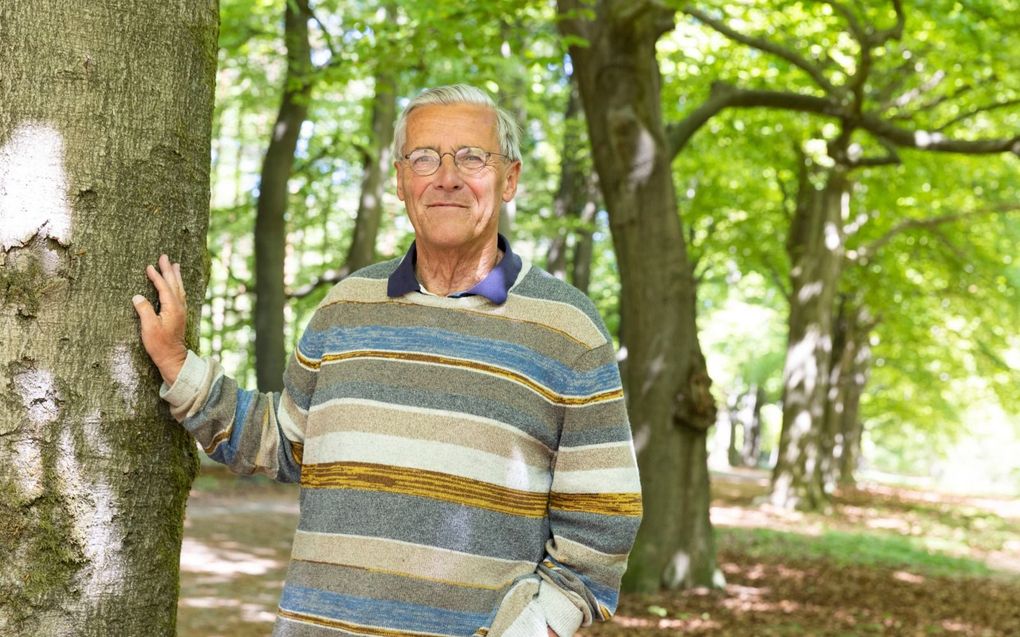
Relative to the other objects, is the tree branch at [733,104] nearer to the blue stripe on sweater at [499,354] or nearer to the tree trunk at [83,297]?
the blue stripe on sweater at [499,354]

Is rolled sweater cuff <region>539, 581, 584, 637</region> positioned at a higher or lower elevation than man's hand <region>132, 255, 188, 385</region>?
lower

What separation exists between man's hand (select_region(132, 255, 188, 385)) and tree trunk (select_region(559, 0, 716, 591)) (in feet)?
25.3

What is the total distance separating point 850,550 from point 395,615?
14.5 metres

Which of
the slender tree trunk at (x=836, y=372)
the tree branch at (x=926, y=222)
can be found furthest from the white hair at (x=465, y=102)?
the slender tree trunk at (x=836, y=372)

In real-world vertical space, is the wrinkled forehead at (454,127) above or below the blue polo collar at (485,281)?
above

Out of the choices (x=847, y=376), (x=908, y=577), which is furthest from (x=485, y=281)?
(x=847, y=376)

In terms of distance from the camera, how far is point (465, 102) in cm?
263

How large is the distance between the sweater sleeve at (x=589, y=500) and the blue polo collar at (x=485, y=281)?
24 centimetres

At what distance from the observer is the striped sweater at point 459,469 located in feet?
7.84

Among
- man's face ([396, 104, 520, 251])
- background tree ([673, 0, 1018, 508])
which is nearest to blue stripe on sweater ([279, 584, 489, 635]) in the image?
man's face ([396, 104, 520, 251])

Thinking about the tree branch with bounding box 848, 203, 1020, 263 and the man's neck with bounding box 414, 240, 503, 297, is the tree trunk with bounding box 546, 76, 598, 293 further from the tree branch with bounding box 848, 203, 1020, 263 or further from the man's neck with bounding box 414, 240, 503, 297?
the man's neck with bounding box 414, 240, 503, 297

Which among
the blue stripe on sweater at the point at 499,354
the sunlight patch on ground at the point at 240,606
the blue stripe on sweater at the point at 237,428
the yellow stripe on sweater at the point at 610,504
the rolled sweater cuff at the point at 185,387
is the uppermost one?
the blue stripe on sweater at the point at 499,354

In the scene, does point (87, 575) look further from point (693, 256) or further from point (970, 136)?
point (693, 256)

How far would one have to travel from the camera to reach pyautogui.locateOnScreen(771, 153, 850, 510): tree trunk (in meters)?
19.9
